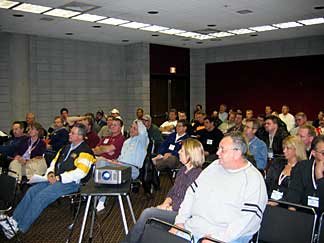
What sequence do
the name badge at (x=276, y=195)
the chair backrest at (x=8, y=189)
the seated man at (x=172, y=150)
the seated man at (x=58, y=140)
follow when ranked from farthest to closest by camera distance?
the seated man at (x=58, y=140)
the seated man at (x=172, y=150)
the chair backrest at (x=8, y=189)
the name badge at (x=276, y=195)

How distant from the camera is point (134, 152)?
200 inches

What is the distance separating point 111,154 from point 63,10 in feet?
11.0

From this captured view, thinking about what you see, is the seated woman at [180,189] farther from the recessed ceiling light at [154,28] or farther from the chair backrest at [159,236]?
the recessed ceiling light at [154,28]

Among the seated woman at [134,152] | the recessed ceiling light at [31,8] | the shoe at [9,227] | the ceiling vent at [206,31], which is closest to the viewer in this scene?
the shoe at [9,227]

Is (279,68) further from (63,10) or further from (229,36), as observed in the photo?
(63,10)

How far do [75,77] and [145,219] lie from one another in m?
8.66

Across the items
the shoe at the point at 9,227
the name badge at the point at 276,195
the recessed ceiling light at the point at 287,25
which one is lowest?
the shoe at the point at 9,227

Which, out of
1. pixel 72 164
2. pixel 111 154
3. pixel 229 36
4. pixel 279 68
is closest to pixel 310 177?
pixel 72 164

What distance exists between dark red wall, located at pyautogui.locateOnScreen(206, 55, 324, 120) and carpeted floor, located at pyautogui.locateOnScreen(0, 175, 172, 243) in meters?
7.20

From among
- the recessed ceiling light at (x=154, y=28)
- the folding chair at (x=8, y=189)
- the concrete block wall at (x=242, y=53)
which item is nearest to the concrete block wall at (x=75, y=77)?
the recessed ceiling light at (x=154, y=28)

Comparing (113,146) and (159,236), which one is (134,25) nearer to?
(113,146)

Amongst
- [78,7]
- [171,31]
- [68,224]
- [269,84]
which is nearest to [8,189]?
[68,224]

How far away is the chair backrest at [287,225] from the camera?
2.44 m

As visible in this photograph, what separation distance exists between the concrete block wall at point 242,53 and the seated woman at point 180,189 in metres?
9.04
